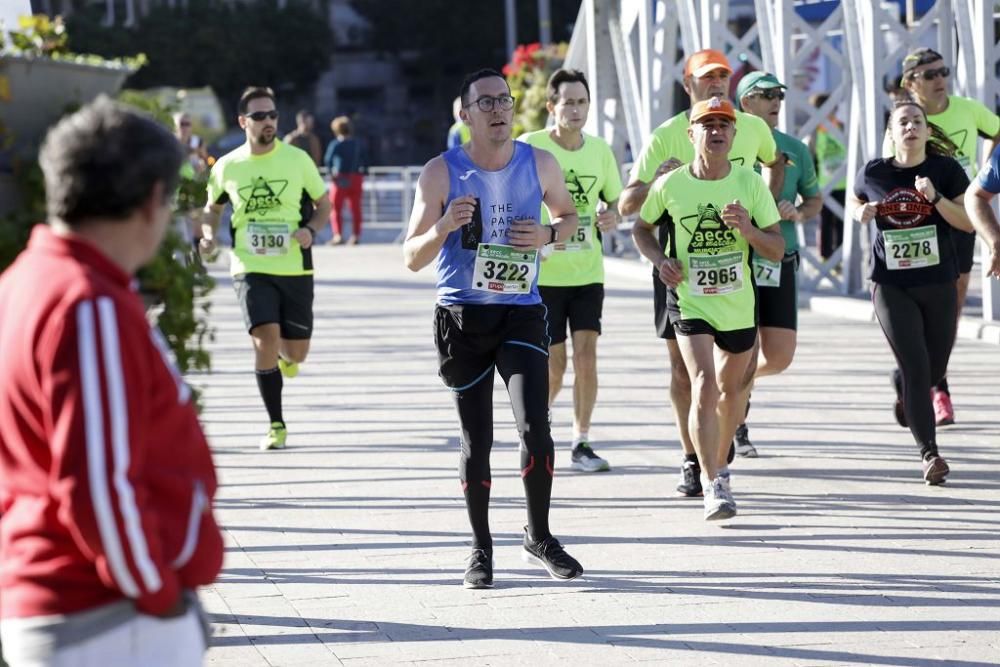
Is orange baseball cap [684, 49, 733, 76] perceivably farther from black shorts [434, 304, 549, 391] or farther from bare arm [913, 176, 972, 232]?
black shorts [434, 304, 549, 391]

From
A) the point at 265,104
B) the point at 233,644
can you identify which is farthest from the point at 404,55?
the point at 233,644

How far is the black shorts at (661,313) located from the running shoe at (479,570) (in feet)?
6.02

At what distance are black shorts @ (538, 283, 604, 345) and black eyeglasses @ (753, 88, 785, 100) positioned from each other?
1.27 metres

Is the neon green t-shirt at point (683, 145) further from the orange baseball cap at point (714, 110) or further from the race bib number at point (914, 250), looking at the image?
the orange baseball cap at point (714, 110)

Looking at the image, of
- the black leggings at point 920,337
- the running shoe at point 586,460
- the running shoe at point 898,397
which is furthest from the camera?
the running shoe at point 898,397

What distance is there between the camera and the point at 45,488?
2.93 meters

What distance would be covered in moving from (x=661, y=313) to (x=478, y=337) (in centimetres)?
192

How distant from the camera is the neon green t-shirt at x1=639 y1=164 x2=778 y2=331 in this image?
7.50 meters

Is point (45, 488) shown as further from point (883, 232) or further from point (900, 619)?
point (883, 232)

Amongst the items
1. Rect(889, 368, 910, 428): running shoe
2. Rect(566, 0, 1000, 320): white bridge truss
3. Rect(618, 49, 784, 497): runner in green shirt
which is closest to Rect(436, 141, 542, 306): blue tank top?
Rect(618, 49, 784, 497): runner in green shirt

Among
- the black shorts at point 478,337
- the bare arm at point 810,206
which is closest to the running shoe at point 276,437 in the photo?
the bare arm at point 810,206

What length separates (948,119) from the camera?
1081 cm

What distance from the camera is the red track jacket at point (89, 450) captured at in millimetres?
2811

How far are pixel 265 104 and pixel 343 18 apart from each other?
6133 centimetres
